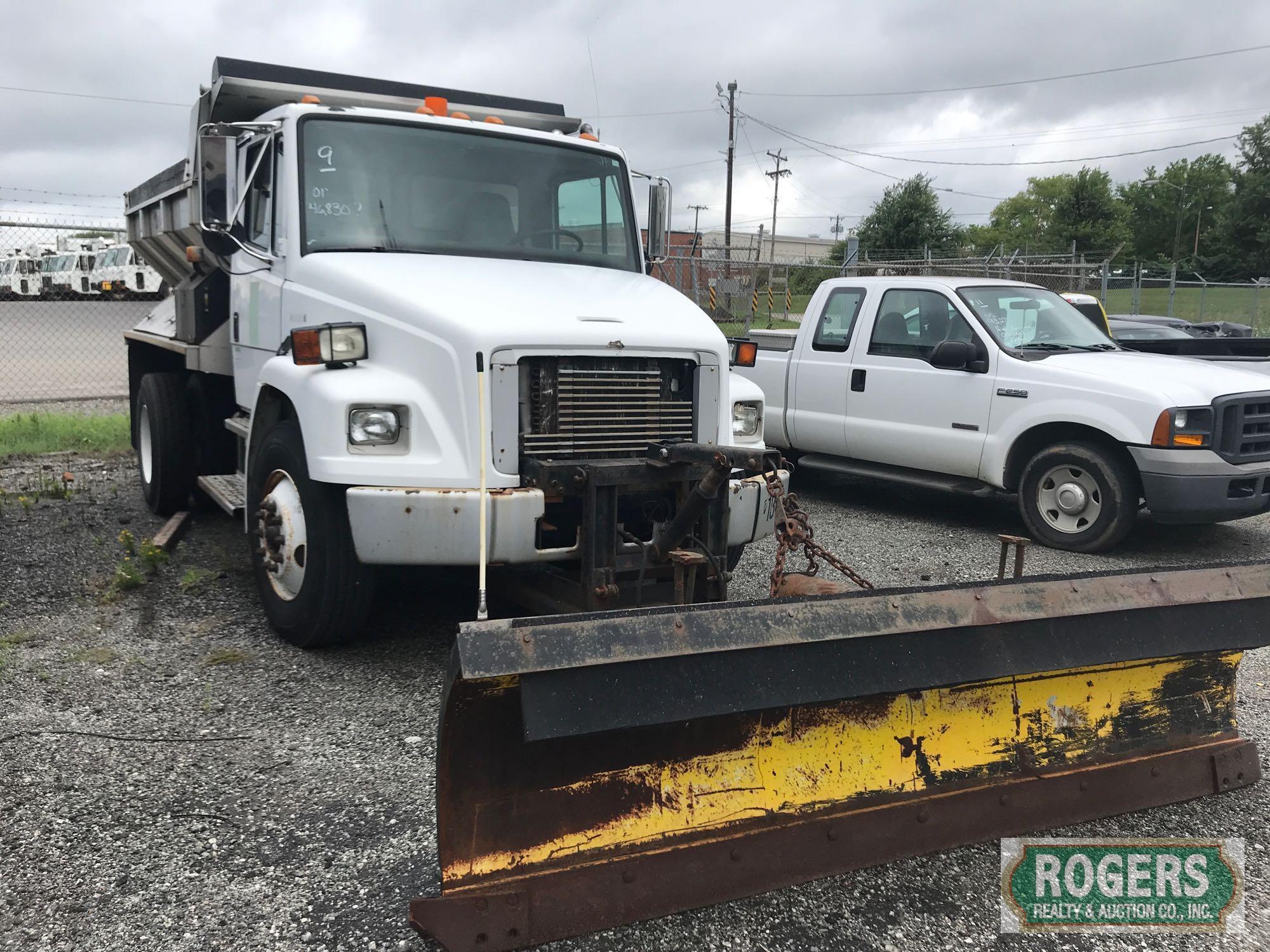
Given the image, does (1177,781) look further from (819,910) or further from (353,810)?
(353,810)

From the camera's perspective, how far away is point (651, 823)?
112 inches

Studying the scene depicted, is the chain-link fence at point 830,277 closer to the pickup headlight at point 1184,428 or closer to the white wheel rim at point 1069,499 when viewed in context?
the white wheel rim at point 1069,499

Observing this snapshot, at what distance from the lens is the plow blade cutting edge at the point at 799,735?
8.57 feet

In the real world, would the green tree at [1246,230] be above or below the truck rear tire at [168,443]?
above

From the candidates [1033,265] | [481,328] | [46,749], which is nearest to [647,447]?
[481,328]

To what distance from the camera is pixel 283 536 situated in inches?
183

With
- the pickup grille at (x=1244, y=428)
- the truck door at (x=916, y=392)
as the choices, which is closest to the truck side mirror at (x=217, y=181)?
the truck door at (x=916, y=392)

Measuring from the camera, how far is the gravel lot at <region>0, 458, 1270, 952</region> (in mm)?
2781

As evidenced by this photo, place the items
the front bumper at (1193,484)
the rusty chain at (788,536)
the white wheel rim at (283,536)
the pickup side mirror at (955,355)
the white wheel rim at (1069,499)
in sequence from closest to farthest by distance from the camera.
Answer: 1. the rusty chain at (788,536)
2. the white wheel rim at (283,536)
3. the front bumper at (1193,484)
4. the white wheel rim at (1069,499)
5. the pickup side mirror at (955,355)

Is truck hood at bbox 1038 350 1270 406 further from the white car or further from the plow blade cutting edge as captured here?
the white car

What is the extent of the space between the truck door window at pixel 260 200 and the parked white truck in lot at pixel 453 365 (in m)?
0.02

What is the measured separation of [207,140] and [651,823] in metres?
3.97

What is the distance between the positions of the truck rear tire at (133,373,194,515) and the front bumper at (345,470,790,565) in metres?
3.83

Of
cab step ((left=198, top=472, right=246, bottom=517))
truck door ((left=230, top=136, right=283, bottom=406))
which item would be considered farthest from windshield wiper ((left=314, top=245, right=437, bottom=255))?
cab step ((left=198, top=472, right=246, bottom=517))
